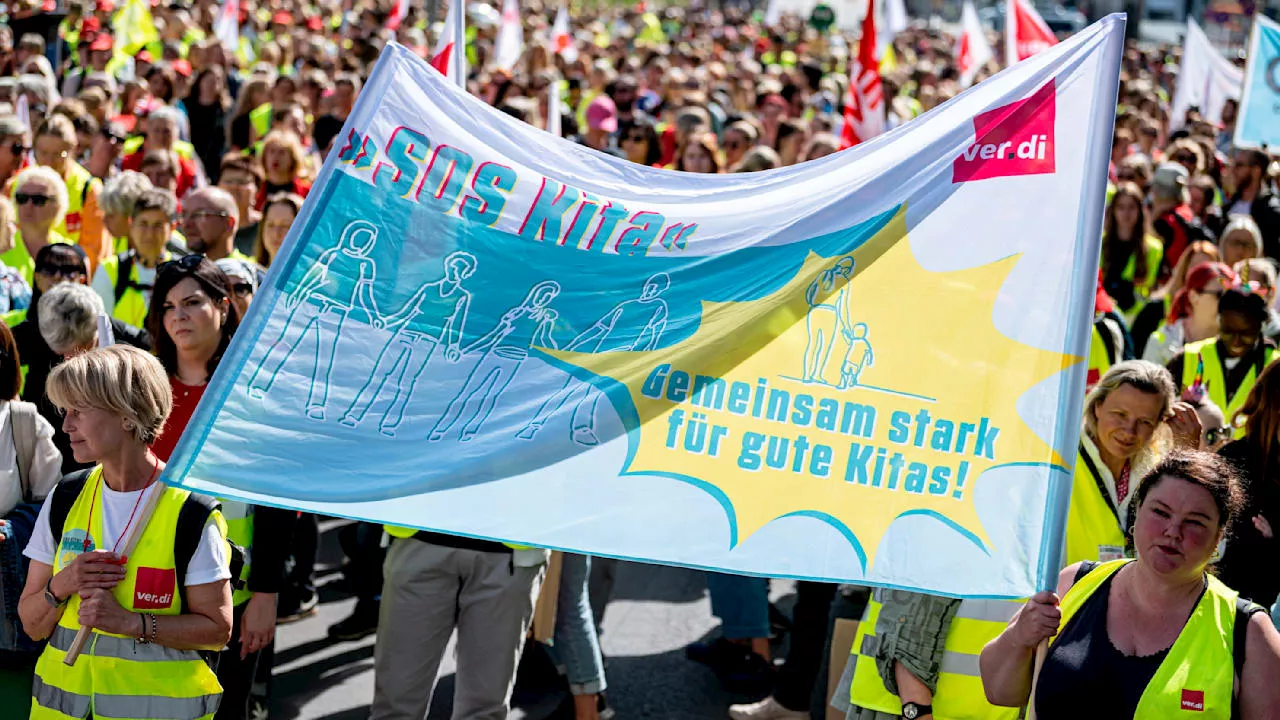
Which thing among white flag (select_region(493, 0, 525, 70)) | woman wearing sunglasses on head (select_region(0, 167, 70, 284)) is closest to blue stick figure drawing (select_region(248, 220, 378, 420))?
woman wearing sunglasses on head (select_region(0, 167, 70, 284))

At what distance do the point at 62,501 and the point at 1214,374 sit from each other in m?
4.45

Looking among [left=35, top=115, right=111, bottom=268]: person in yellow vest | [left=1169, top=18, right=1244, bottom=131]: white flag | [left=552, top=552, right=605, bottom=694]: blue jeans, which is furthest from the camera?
[left=1169, top=18, right=1244, bottom=131]: white flag

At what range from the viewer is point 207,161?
39.2 feet

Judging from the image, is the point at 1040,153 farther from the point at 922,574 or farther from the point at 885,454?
the point at 922,574

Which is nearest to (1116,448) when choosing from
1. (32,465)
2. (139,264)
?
(32,465)

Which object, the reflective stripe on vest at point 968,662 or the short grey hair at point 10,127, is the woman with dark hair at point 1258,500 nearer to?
the reflective stripe on vest at point 968,662

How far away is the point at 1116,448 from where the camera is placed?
4148mm

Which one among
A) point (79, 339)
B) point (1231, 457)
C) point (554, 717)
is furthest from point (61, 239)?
point (1231, 457)

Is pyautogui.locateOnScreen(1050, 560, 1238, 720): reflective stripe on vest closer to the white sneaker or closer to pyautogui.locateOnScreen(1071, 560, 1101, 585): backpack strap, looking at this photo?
pyautogui.locateOnScreen(1071, 560, 1101, 585): backpack strap

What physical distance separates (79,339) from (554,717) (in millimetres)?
2154

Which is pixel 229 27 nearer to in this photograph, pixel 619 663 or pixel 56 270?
pixel 56 270

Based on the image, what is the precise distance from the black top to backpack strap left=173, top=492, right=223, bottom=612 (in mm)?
2762

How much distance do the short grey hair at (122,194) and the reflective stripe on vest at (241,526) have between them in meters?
2.67

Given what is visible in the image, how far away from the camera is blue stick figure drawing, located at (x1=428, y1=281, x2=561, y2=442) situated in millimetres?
3152
